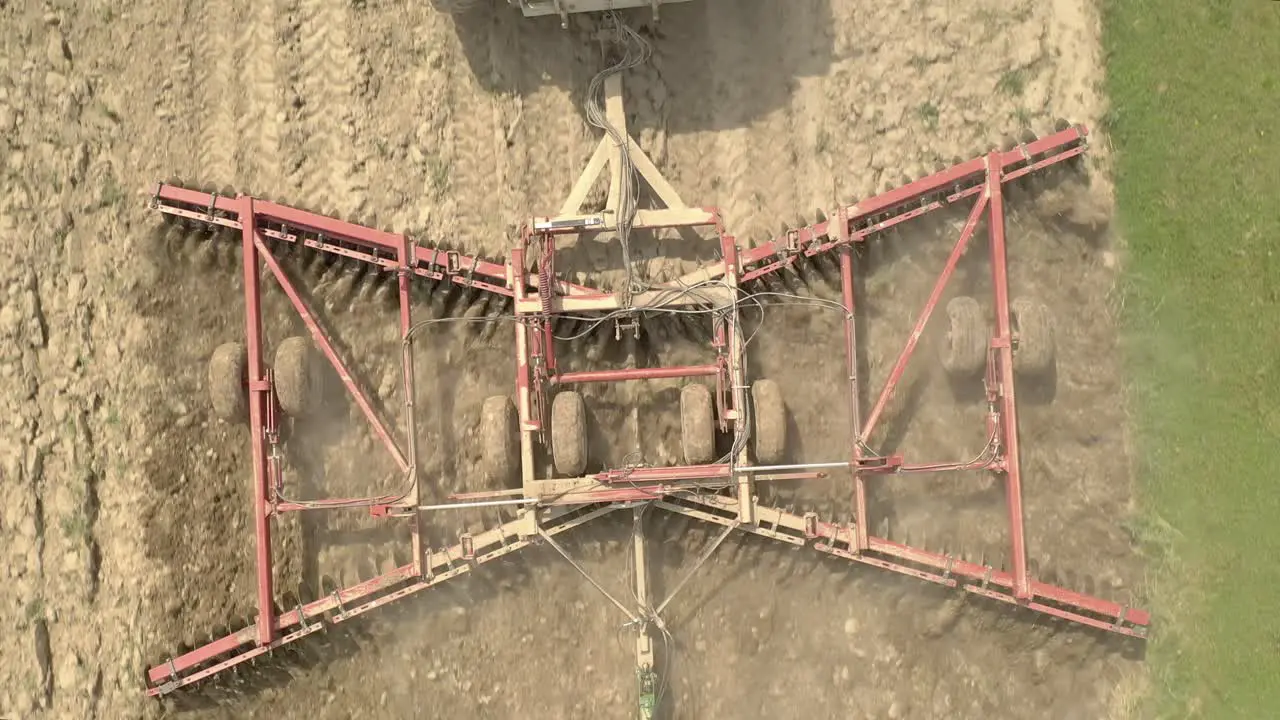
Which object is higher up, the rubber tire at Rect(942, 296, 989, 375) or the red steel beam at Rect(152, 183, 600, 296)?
the red steel beam at Rect(152, 183, 600, 296)

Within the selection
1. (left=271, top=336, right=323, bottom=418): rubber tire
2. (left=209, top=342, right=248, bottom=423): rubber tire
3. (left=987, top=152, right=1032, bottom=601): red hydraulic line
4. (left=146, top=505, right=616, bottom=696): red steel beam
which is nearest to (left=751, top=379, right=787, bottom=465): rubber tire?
(left=146, top=505, right=616, bottom=696): red steel beam

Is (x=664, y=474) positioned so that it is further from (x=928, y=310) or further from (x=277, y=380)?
(x=277, y=380)

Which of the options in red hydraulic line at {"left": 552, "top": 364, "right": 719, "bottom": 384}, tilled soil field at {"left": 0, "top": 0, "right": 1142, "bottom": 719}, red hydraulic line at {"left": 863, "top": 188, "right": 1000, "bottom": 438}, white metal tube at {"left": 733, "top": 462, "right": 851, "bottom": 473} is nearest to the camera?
white metal tube at {"left": 733, "top": 462, "right": 851, "bottom": 473}

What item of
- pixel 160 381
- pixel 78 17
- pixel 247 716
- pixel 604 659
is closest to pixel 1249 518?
pixel 604 659

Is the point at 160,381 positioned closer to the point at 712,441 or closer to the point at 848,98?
the point at 712,441

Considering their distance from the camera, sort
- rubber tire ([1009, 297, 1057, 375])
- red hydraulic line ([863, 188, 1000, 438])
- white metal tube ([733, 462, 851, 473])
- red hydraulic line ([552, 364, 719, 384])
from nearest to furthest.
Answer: white metal tube ([733, 462, 851, 473]), red hydraulic line ([552, 364, 719, 384]), red hydraulic line ([863, 188, 1000, 438]), rubber tire ([1009, 297, 1057, 375])

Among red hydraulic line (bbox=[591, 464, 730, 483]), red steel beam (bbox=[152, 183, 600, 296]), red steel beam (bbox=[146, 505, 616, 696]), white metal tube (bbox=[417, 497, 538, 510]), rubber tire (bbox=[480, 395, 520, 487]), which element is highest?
red steel beam (bbox=[152, 183, 600, 296])

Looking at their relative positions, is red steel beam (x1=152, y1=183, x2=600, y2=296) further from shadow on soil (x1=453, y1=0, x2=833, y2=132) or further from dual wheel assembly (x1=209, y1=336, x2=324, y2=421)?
shadow on soil (x1=453, y1=0, x2=833, y2=132)
